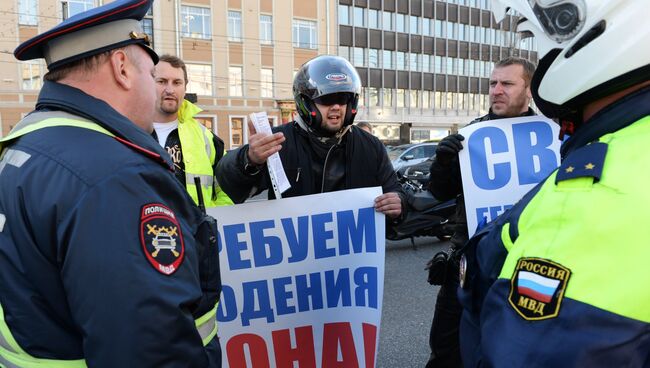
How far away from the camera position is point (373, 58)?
3556cm

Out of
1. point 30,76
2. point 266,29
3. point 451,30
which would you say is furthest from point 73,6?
point 451,30

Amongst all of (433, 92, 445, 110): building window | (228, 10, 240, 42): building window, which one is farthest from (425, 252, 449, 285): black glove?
(433, 92, 445, 110): building window

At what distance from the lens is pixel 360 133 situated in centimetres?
270

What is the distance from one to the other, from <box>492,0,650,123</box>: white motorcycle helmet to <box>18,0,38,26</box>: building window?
95.3 feet

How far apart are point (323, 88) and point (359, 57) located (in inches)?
1322

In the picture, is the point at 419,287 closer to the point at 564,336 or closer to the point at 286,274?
the point at 286,274

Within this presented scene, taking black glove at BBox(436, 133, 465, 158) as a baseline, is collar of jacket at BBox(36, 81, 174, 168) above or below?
above

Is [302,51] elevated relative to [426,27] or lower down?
lower down

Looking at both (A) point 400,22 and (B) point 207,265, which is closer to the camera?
(B) point 207,265

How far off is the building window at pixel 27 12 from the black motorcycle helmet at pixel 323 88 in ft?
90.4

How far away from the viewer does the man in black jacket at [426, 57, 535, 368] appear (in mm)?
2705

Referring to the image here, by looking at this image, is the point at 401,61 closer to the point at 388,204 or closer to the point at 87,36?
the point at 388,204

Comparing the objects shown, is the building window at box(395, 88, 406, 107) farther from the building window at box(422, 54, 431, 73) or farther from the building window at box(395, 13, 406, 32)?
the building window at box(395, 13, 406, 32)

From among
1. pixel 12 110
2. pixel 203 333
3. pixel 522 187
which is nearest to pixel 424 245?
pixel 522 187
